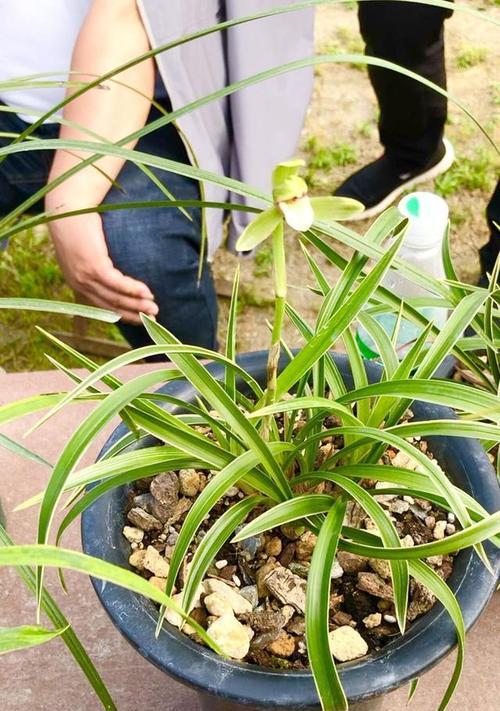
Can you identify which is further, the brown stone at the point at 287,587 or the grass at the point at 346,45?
the grass at the point at 346,45

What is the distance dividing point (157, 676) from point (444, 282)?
1.40 feet

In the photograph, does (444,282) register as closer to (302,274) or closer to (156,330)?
(156,330)

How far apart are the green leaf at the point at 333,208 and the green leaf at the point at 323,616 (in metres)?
0.21

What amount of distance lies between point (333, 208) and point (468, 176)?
162 cm

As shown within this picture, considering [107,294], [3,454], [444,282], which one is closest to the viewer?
[444,282]

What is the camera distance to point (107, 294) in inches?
42.0

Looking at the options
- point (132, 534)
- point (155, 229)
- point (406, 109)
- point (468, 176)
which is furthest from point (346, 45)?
point (132, 534)

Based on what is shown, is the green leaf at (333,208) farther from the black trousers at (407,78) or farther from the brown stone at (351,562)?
the black trousers at (407,78)

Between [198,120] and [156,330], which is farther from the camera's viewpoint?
[198,120]

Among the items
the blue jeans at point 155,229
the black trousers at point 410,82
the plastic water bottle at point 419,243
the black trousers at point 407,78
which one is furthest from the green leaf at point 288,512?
the black trousers at point 407,78

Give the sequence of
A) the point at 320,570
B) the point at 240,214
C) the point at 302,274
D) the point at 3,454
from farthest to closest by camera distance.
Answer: the point at 302,274
the point at 240,214
the point at 3,454
the point at 320,570

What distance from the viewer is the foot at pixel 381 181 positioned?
177 centimetres

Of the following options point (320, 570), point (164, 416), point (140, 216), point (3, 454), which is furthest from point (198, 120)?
point (320, 570)

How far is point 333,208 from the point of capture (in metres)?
0.38
